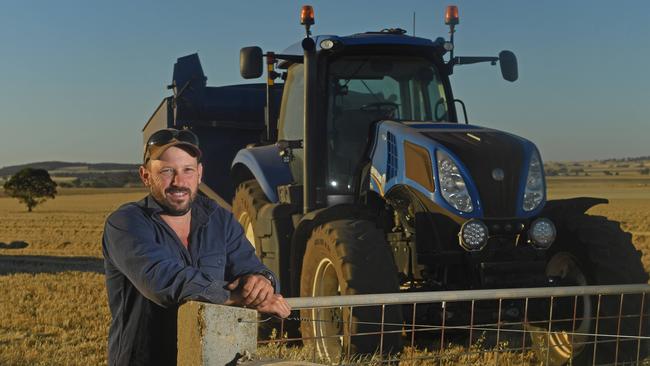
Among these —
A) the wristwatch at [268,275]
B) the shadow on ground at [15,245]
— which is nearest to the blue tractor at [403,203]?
the wristwatch at [268,275]

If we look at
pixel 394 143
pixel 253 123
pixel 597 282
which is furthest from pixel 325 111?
pixel 253 123

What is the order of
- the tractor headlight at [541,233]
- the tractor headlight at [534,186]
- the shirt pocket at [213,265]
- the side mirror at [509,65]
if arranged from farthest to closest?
the side mirror at [509,65] → the tractor headlight at [534,186] → the tractor headlight at [541,233] → the shirt pocket at [213,265]

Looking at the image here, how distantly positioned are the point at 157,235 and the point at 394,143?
11.8 feet

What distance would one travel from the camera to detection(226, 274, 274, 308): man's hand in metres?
2.70

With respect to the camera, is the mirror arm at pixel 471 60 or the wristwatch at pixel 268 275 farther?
the mirror arm at pixel 471 60

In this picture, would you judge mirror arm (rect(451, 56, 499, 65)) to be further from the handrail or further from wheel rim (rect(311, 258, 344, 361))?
the handrail

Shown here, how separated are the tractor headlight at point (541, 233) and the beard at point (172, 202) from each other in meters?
3.46

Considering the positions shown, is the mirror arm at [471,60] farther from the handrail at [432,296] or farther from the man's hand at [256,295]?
the man's hand at [256,295]

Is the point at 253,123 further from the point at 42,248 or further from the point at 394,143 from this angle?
the point at 42,248

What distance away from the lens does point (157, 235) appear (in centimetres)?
275

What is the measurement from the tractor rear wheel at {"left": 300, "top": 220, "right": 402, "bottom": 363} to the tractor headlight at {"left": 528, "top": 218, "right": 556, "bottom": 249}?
101 centimetres

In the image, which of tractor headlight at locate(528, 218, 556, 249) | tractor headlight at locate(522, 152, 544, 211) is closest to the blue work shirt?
tractor headlight at locate(528, 218, 556, 249)

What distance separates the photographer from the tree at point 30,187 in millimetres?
62562

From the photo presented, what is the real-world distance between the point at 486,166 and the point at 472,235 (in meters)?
0.51
